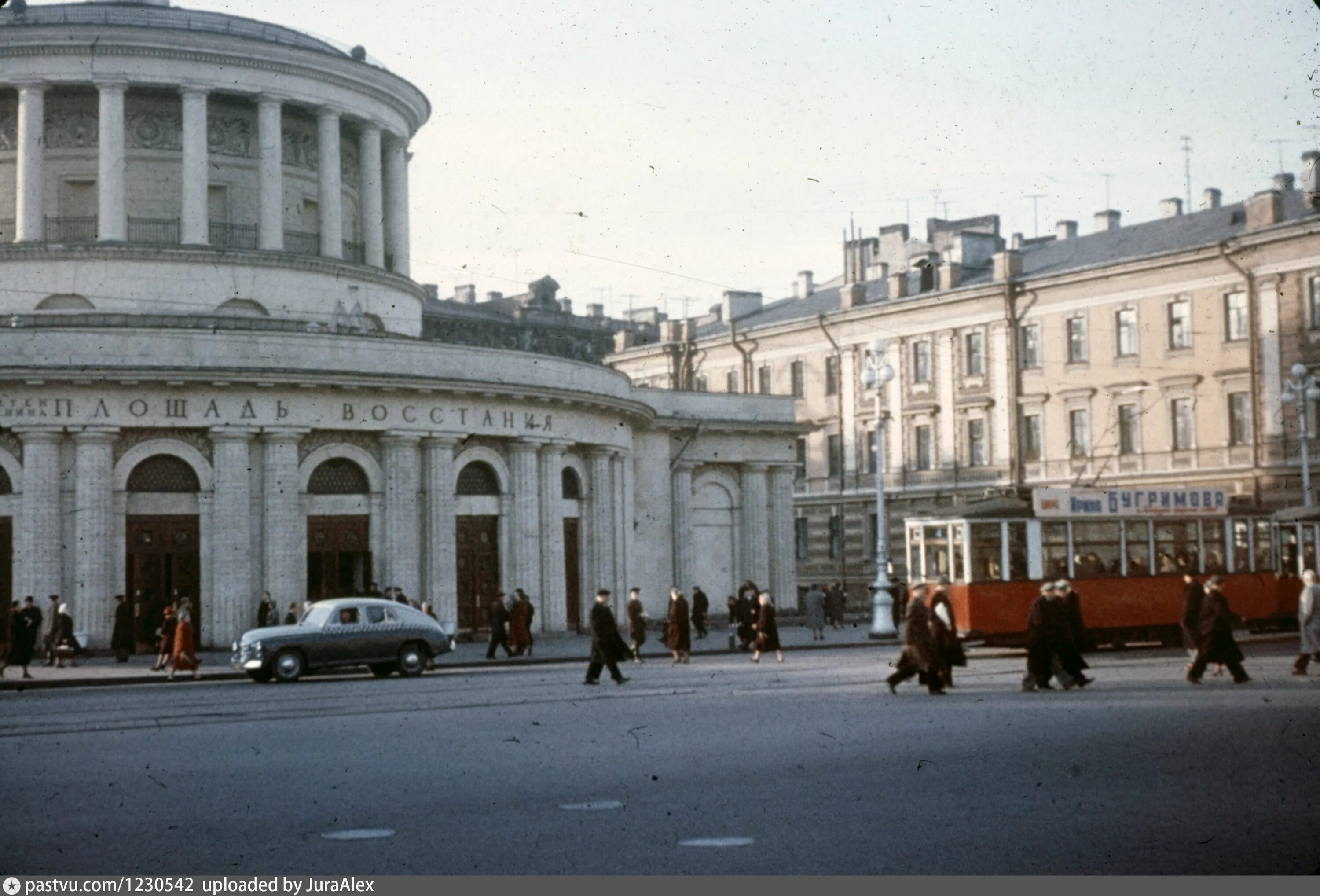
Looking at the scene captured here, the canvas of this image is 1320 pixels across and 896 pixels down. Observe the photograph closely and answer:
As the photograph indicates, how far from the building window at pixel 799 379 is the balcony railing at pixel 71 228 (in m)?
32.8

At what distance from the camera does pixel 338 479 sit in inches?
1551

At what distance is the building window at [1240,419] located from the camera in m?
55.5

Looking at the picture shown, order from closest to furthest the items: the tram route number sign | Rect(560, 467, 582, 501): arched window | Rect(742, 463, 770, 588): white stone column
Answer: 1. the tram route number sign
2. Rect(560, 467, 582, 501): arched window
3. Rect(742, 463, 770, 588): white stone column

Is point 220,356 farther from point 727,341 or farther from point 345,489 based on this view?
point 727,341

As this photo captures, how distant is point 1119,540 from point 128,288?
2464 cm

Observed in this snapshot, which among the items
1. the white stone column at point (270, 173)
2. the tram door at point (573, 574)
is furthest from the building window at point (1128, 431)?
the white stone column at point (270, 173)

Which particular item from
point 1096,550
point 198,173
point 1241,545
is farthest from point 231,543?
point 1241,545

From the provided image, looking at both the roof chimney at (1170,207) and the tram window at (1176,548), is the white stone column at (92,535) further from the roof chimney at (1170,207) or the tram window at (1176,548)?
the roof chimney at (1170,207)

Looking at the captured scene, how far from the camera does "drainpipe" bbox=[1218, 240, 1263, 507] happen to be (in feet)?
180

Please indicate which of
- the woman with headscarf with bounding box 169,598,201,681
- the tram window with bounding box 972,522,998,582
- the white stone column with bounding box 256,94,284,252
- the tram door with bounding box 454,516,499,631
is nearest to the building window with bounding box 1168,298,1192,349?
the tram door with bounding box 454,516,499,631

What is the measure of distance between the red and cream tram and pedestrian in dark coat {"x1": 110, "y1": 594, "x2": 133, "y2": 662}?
50.4 ft

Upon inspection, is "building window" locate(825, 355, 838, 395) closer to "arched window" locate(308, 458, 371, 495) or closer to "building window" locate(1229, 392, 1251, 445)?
"building window" locate(1229, 392, 1251, 445)

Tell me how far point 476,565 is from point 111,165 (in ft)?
45.3

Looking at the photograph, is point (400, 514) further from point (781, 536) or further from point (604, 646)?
point (781, 536)
